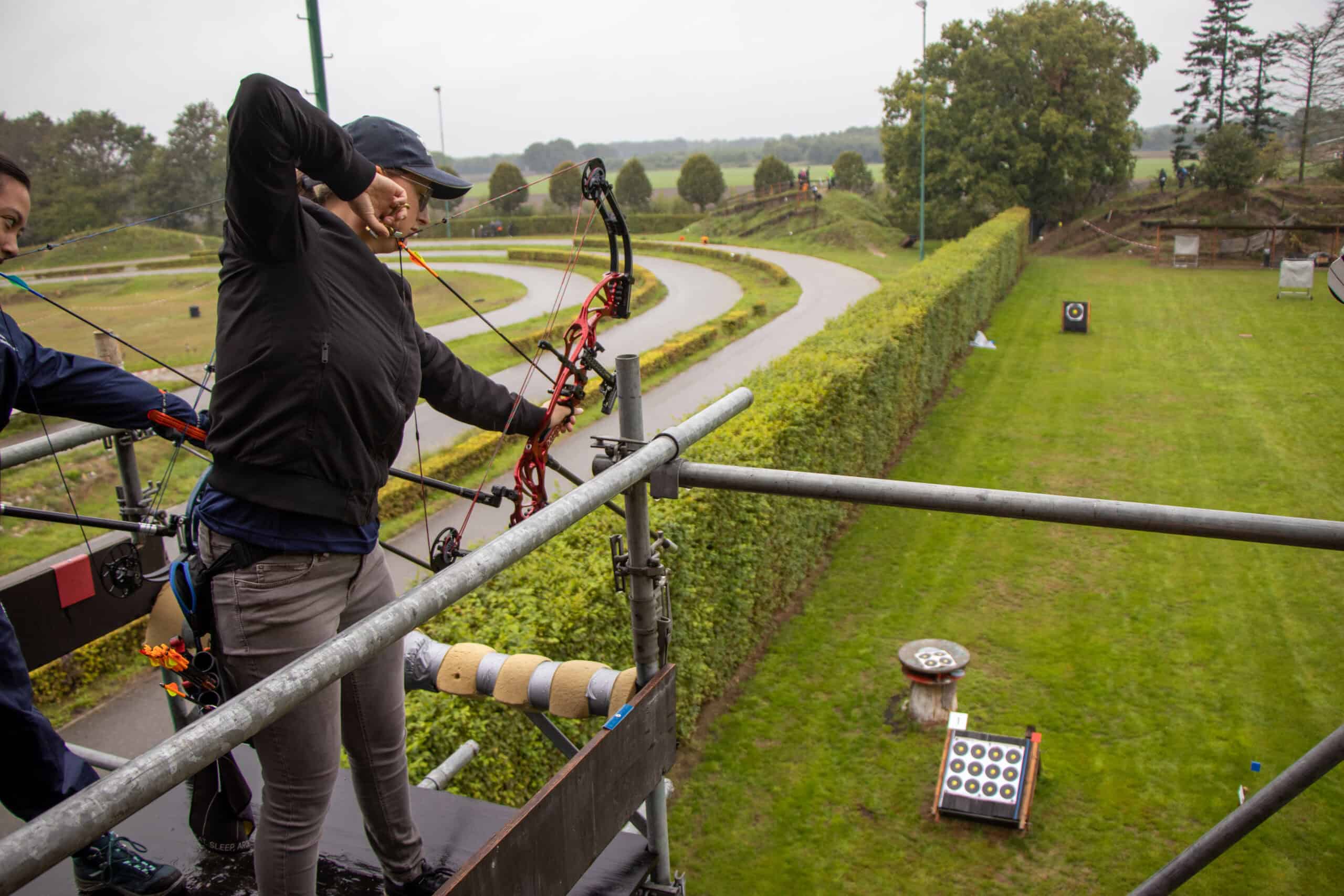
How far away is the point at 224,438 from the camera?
209 centimetres

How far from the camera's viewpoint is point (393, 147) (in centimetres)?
251

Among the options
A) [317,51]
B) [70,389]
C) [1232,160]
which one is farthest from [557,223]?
[70,389]

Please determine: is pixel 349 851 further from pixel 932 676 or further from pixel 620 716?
pixel 932 676

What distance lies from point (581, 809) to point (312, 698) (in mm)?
699

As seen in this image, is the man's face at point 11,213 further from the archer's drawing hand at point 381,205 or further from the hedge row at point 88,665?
the hedge row at point 88,665

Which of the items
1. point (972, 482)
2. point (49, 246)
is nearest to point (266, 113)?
point (49, 246)

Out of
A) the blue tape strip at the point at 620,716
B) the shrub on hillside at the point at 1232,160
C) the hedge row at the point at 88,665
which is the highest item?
the shrub on hillside at the point at 1232,160

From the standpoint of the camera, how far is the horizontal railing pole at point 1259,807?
2236 mm

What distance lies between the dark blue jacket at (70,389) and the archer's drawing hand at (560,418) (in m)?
1.08

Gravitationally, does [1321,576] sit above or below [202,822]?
below

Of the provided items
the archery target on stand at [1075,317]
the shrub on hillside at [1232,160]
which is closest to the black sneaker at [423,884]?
the shrub on hillside at [1232,160]

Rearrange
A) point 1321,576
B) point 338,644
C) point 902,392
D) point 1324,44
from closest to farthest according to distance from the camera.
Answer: point 338,644 → point 1324,44 → point 1321,576 → point 902,392

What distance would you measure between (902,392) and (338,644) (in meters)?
13.2

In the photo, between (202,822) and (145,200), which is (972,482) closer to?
(202,822)
